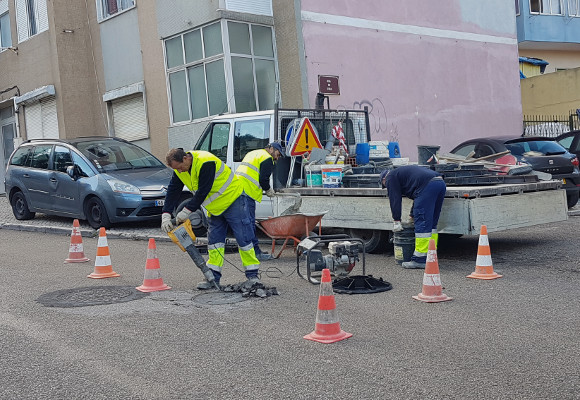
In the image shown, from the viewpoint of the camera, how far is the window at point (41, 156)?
46.7ft

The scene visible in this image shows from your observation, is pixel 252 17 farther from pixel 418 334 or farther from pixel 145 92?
pixel 418 334

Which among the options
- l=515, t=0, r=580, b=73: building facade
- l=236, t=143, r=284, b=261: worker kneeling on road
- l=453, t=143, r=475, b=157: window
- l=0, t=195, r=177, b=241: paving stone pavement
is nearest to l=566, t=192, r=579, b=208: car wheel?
l=453, t=143, r=475, b=157: window

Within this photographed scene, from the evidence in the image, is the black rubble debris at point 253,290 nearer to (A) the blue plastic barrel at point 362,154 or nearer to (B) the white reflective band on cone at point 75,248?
(B) the white reflective band on cone at point 75,248

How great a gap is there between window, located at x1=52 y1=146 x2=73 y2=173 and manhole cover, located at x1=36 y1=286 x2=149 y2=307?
6.59m

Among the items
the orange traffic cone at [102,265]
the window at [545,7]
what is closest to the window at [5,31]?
the orange traffic cone at [102,265]

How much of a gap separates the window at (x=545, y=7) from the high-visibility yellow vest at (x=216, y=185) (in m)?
26.1

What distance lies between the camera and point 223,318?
6.17 m

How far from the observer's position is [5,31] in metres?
24.3

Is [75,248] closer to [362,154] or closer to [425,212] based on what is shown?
[362,154]

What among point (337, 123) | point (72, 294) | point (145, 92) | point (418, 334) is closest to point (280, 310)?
point (418, 334)

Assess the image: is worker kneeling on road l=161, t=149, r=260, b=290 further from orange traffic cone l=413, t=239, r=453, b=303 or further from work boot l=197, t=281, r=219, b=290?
orange traffic cone l=413, t=239, r=453, b=303

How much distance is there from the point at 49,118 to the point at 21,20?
3787 millimetres

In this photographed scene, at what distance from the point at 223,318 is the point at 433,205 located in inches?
132

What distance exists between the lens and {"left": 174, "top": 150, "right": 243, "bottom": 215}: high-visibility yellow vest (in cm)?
722
